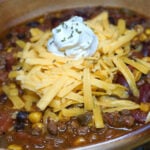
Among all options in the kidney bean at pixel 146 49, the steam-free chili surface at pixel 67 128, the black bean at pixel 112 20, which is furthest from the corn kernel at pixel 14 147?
the black bean at pixel 112 20

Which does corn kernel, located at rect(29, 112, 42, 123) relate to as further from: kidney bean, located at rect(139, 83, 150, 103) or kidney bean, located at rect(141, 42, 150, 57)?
kidney bean, located at rect(141, 42, 150, 57)

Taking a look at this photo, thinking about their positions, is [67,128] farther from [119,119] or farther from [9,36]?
[9,36]

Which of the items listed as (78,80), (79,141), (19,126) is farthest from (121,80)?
(19,126)

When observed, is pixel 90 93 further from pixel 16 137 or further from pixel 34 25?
pixel 34 25

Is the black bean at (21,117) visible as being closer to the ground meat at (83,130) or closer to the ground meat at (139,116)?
the ground meat at (83,130)

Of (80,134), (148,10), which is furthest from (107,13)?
(80,134)
